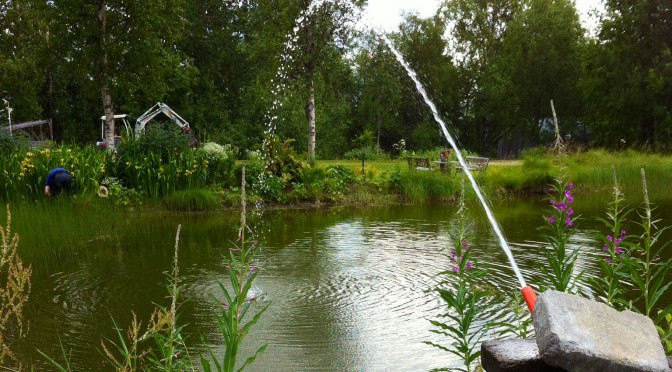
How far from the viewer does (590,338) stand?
8.98ft

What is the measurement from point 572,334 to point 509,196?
15397mm

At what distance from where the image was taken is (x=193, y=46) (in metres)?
34.5

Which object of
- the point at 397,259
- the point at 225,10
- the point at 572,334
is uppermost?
the point at 225,10

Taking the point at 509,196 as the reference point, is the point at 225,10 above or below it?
above

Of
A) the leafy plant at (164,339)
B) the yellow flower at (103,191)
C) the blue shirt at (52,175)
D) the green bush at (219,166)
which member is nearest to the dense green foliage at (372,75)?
the green bush at (219,166)

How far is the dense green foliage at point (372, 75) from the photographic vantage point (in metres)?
22.0

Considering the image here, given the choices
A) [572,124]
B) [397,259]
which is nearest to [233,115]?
[572,124]

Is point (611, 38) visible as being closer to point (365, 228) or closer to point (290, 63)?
point (290, 63)

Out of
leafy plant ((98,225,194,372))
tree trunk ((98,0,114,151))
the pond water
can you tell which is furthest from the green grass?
leafy plant ((98,225,194,372))

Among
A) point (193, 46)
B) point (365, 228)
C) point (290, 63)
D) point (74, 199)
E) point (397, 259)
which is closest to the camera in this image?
point (397, 259)

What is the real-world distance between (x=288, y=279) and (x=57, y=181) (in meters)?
5.84

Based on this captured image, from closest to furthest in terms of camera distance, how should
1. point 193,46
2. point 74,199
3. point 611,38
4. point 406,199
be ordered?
point 74,199
point 406,199
point 611,38
point 193,46

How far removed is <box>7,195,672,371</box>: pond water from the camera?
539cm

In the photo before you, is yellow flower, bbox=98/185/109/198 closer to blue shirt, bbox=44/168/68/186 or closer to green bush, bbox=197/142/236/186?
blue shirt, bbox=44/168/68/186
